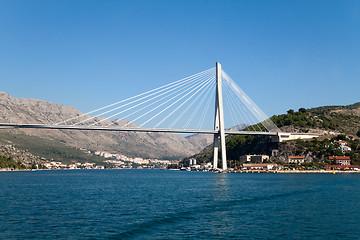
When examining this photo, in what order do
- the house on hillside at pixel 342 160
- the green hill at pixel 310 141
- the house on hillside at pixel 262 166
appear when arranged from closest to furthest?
the house on hillside at pixel 342 160 < the house on hillside at pixel 262 166 < the green hill at pixel 310 141

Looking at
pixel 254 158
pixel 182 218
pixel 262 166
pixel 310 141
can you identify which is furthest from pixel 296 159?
pixel 182 218

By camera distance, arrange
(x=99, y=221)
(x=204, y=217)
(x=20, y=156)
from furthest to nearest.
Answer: (x=20, y=156)
(x=204, y=217)
(x=99, y=221)

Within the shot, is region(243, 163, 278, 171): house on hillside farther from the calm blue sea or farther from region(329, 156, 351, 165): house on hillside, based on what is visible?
the calm blue sea

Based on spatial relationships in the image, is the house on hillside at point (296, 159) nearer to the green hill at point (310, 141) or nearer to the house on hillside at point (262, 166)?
the green hill at point (310, 141)

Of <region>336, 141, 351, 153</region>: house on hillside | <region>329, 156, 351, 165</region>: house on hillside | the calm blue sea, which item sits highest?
<region>336, 141, 351, 153</region>: house on hillside

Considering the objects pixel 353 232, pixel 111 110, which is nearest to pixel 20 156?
pixel 111 110

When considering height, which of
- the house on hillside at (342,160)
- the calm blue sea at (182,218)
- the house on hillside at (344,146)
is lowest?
the calm blue sea at (182,218)

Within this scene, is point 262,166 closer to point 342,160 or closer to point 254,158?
point 254,158

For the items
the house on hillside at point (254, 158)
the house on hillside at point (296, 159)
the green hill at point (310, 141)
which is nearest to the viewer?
the house on hillside at point (296, 159)

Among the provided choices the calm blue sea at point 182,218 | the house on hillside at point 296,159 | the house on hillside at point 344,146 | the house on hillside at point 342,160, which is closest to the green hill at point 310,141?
the house on hillside at point 344,146

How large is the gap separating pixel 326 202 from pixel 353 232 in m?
12.2

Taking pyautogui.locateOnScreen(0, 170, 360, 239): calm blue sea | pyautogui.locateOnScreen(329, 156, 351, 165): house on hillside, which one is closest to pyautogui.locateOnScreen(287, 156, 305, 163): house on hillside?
pyautogui.locateOnScreen(329, 156, 351, 165): house on hillside

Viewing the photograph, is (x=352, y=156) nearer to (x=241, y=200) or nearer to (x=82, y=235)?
(x=241, y=200)

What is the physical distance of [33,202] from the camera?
30.8 metres
